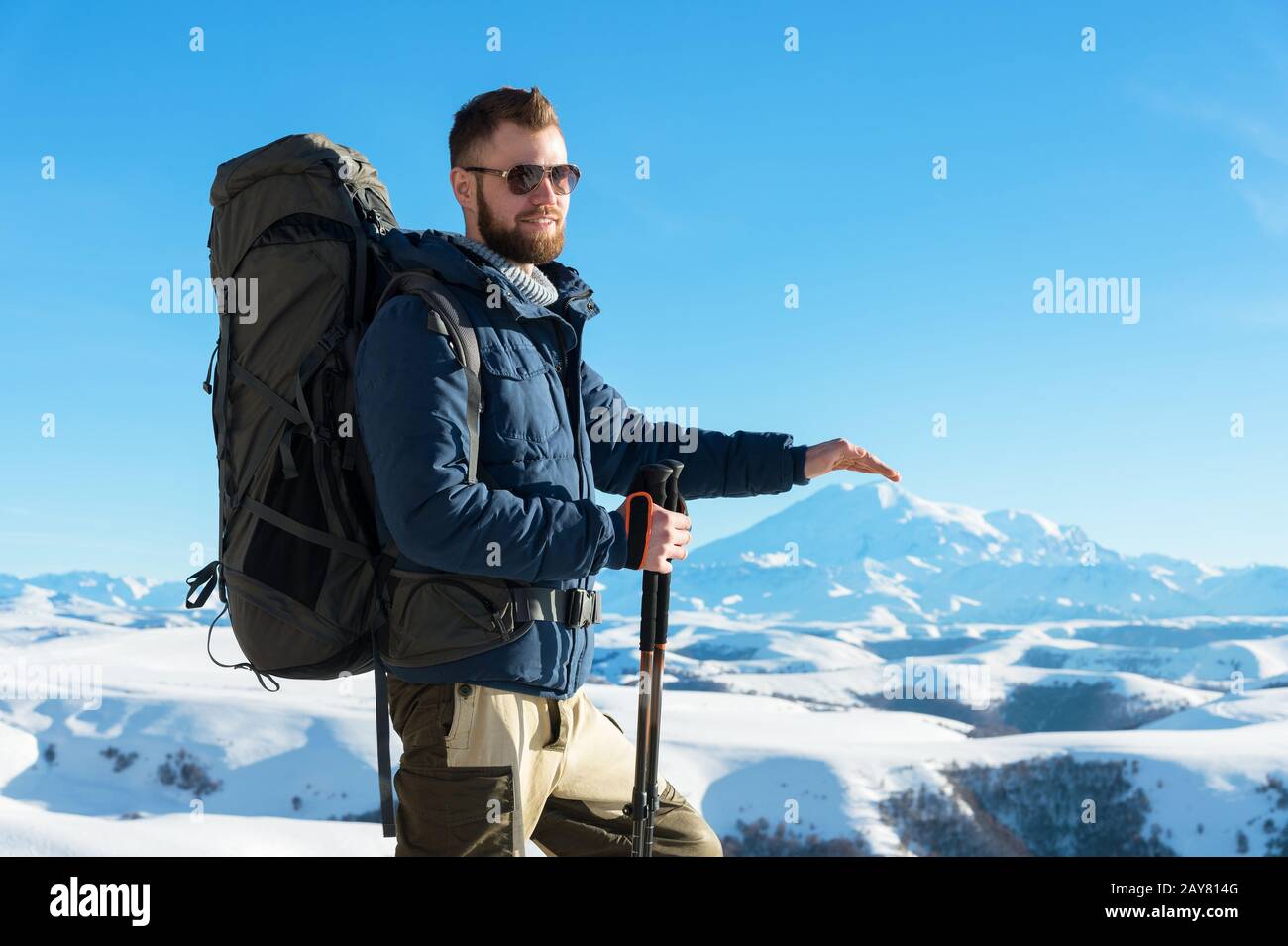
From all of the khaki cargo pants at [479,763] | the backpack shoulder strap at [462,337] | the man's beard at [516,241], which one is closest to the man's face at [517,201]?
the man's beard at [516,241]

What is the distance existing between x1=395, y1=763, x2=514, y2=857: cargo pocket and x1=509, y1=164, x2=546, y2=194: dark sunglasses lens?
5.60ft

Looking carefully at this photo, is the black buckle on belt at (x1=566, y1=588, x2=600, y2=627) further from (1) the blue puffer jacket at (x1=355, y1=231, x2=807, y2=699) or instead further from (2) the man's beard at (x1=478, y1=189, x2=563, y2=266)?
(2) the man's beard at (x1=478, y1=189, x2=563, y2=266)

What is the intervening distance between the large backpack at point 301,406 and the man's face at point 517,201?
302mm

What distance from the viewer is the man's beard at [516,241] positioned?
3.54m

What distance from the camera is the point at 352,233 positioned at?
3.42 meters

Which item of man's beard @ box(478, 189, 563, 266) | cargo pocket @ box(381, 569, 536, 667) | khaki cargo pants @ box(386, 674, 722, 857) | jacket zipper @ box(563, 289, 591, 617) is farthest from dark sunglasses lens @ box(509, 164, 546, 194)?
khaki cargo pants @ box(386, 674, 722, 857)

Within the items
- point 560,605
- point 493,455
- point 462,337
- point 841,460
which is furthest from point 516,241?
point 841,460

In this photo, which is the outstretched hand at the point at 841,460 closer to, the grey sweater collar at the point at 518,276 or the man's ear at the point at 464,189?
the grey sweater collar at the point at 518,276

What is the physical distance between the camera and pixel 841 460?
405cm

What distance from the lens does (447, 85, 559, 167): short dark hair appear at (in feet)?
11.7

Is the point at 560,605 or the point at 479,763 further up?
the point at 560,605

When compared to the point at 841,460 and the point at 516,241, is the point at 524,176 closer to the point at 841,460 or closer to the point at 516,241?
the point at 516,241

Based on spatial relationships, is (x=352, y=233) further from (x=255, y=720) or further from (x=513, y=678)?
(x=255, y=720)

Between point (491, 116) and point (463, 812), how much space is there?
2.06m
